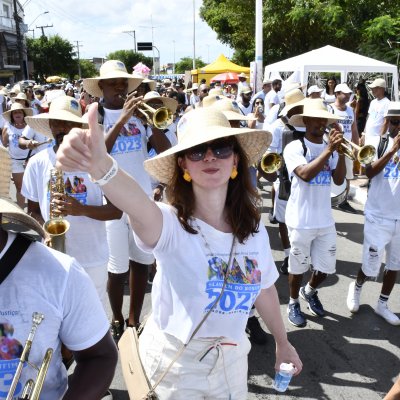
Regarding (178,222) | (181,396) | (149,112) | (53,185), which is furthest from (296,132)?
(181,396)

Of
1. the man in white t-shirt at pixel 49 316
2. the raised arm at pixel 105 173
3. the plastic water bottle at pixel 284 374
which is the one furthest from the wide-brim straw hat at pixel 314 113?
the man in white t-shirt at pixel 49 316

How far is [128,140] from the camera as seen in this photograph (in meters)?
3.91

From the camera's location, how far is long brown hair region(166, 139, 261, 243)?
6.94 feet

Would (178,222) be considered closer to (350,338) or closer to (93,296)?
(93,296)

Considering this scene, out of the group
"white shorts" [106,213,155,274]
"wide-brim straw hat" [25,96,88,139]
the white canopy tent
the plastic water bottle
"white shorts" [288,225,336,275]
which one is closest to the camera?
the plastic water bottle

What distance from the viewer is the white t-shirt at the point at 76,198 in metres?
3.10

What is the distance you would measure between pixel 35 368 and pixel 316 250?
10.6 ft

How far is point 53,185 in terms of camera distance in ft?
9.76

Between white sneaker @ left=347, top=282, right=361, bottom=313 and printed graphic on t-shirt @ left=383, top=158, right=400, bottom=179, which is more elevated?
printed graphic on t-shirt @ left=383, top=158, right=400, bottom=179

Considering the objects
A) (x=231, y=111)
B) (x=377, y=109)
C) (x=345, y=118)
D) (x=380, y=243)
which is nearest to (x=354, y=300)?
(x=380, y=243)

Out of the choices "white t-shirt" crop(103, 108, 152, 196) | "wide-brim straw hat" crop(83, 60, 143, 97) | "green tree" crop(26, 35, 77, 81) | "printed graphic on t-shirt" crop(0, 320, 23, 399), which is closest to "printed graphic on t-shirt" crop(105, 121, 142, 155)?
"white t-shirt" crop(103, 108, 152, 196)

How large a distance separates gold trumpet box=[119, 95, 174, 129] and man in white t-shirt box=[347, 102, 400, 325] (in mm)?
1901

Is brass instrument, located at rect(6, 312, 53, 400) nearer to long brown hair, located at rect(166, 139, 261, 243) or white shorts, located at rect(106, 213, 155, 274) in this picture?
long brown hair, located at rect(166, 139, 261, 243)

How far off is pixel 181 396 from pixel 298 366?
0.62 metres
